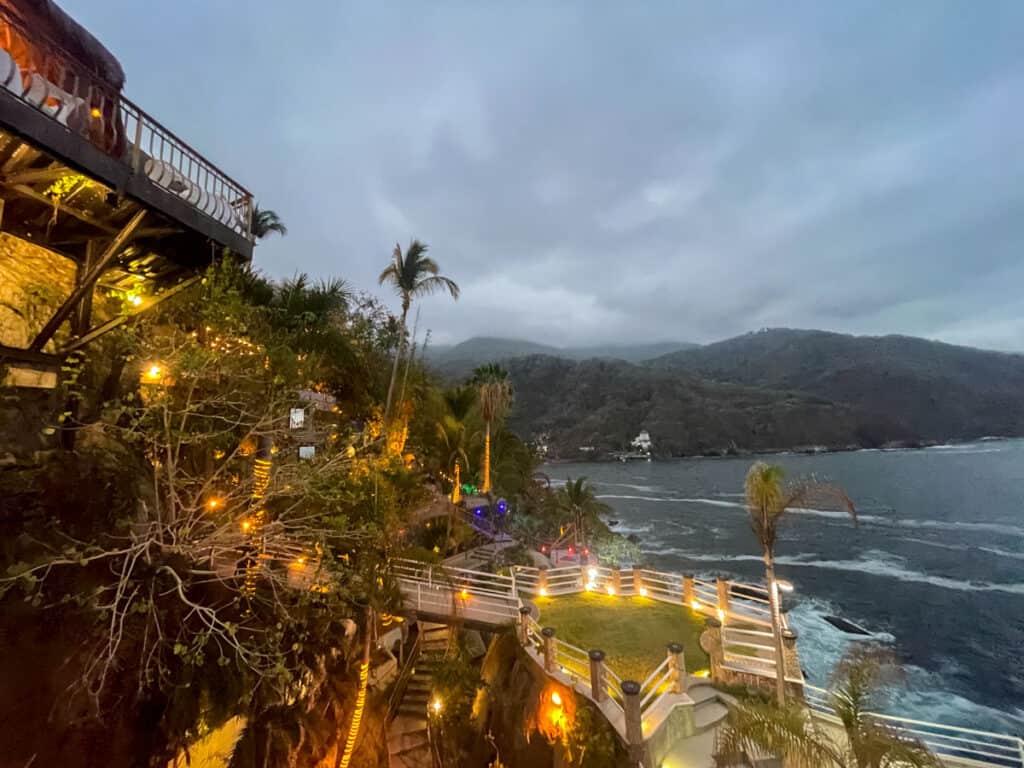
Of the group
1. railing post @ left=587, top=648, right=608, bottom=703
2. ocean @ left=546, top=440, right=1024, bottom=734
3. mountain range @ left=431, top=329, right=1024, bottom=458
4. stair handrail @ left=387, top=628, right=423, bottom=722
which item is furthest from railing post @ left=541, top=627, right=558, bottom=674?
mountain range @ left=431, top=329, right=1024, bottom=458

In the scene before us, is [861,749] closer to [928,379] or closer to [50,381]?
[50,381]

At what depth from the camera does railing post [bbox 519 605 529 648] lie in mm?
11062

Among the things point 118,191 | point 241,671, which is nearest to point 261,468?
point 241,671

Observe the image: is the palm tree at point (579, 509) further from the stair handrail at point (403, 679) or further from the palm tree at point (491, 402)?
the stair handrail at point (403, 679)

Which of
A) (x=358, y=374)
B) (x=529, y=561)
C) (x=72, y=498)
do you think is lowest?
(x=529, y=561)

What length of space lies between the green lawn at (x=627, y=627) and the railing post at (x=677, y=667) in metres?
0.85

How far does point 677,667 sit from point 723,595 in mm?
4030

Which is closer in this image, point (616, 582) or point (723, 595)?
point (723, 595)

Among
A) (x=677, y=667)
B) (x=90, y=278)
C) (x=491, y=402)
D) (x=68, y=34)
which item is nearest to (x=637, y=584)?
(x=677, y=667)

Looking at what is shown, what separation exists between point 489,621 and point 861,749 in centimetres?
887

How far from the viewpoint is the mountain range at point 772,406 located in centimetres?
12444

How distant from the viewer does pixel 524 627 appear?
1115 cm

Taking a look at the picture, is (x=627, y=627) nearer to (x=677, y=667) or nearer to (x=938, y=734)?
(x=677, y=667)

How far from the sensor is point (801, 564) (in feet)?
120
